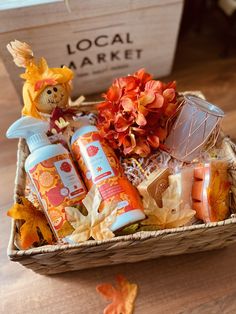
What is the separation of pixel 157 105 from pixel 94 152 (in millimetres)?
124

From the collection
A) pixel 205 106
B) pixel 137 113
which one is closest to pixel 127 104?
pixel 137 113

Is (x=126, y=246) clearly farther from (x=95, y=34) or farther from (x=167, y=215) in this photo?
(x=95, y=34)

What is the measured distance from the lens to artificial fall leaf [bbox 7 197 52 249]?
48cm

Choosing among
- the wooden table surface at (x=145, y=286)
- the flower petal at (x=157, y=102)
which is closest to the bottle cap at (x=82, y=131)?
the flower petal at (x=157, y=102)

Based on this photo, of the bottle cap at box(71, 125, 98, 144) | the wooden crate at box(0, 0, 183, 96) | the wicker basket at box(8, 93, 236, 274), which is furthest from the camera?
the wooden crate at box(0, 0, 183, 96)

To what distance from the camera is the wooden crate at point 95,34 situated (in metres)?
0.66

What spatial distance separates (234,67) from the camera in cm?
93

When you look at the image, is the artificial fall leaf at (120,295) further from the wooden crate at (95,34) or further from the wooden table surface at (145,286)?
the wooden crate at (95,34)

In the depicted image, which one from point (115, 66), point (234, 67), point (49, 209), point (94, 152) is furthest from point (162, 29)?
point (49, 209)

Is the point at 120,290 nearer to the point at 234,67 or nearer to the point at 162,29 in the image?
the point at 162,29

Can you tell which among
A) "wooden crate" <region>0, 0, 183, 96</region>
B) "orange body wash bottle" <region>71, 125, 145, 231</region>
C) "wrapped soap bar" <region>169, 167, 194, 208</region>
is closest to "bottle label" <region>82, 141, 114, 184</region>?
"orange body wash bottle" <region>71, 125, 145, 231</region>

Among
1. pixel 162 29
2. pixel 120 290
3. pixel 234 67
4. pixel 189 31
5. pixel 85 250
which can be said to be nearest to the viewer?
pixel 85 250

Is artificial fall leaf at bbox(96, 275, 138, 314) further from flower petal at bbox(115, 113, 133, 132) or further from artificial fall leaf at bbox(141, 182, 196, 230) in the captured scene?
flower petal at bbox(115, 113, 133, 132)

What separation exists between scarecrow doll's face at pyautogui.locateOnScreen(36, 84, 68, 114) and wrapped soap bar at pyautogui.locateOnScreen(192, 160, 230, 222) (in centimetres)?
24
